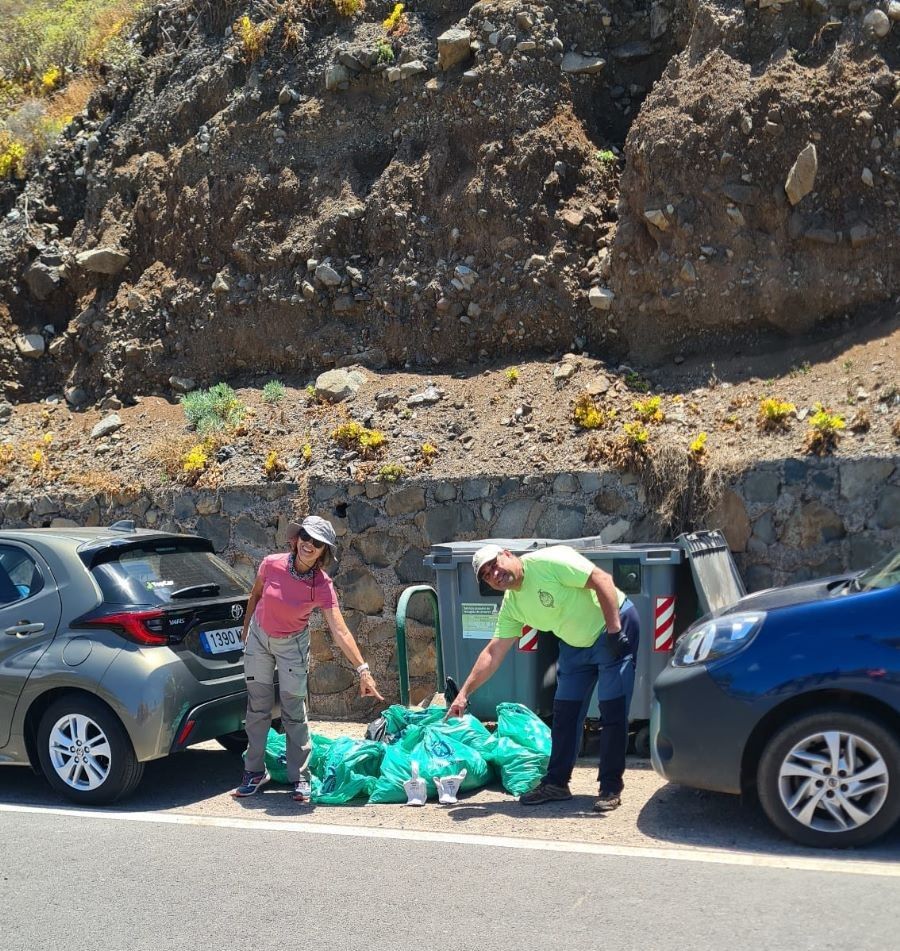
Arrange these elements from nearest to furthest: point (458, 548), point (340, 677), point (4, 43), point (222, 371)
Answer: point (458, 548) → point (340, 677) → point (222, 371) → point (4, 43)

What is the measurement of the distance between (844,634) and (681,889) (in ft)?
4.59

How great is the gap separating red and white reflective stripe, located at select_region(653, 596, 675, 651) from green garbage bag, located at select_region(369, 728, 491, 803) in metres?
1.55

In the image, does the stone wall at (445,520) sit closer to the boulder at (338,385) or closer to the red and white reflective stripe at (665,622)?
the red and white reflective stripe at (665,622)

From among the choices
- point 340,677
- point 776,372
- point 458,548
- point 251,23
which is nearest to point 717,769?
point 458,548

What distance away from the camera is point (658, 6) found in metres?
12.1

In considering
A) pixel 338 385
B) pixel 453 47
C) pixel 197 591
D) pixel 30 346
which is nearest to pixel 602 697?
pixel 197 591

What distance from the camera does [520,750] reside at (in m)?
6.44

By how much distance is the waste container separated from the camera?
716cm

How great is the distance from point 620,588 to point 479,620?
1.05m

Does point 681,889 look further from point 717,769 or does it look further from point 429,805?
point 429,805

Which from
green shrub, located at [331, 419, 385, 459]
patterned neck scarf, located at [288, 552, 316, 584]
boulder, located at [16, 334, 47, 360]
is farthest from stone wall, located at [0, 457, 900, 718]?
boulder, located at [16, 334, 47, 360]

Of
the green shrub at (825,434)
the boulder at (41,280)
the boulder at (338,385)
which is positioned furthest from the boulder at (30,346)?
the green shrub at (825,434)

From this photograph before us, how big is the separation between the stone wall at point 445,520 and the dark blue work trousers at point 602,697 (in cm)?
246

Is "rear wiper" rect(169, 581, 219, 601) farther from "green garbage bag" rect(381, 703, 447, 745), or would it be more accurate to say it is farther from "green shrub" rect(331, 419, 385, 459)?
"green shrub" rect(331, 419, 385, 459)
